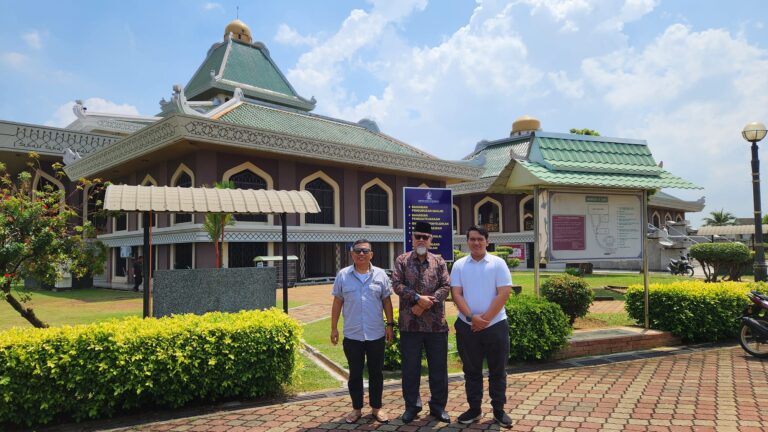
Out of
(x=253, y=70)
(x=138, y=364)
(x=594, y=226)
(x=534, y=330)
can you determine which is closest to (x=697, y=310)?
(x=594, y=226)

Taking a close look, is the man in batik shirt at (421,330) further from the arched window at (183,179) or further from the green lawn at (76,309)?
the arched window at (183,179)

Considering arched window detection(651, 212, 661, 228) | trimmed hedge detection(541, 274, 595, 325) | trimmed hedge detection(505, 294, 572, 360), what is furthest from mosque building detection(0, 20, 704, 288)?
arched window detection(651, 212, 661, 228)

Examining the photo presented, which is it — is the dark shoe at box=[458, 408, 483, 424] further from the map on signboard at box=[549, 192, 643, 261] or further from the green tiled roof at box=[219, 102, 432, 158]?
the green tiled roof at box=[219, 102, 432, 158]

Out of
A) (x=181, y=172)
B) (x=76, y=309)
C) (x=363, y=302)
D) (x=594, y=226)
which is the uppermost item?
(x=181, y=172)

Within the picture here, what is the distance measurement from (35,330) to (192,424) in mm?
1810

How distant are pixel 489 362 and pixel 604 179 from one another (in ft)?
14.5

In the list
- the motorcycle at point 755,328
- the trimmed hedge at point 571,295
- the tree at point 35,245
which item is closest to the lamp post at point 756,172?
the motorcycle at point 755,328

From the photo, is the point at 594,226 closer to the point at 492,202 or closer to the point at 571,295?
the point at 571,295

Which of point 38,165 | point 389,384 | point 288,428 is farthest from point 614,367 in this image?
point 38,165

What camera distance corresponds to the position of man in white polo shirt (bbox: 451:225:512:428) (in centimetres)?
427

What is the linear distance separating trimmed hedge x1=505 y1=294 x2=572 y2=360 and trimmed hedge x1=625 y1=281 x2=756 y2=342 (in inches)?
89.1

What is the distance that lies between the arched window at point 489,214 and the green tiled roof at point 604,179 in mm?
24282

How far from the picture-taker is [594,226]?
7707 mm

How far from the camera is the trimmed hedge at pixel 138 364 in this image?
168 inches
